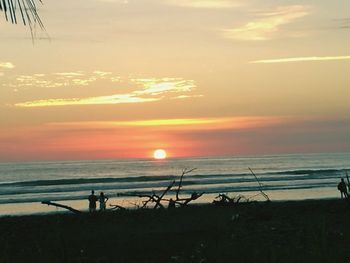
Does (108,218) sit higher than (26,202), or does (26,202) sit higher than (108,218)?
(26,202)

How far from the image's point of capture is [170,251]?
43.3ft

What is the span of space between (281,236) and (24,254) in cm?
669

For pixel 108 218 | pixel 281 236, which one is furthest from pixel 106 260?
pixel 108 218

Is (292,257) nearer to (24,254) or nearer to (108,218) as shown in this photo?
(24,254)

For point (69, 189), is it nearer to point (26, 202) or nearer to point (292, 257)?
point (26, 202)

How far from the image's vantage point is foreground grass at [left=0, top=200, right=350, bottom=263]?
35.1ft

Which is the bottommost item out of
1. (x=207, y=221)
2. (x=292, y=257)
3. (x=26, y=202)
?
(x=292, y=257)

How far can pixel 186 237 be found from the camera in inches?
625

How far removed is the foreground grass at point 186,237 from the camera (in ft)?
35.1

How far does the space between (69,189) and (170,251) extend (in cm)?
4348

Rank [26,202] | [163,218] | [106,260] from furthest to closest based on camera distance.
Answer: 1. [26,202]
2. [163,218]
3. [106,260]

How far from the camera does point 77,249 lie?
547 inches

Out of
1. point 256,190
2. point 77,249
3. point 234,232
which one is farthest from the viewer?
point 256,190

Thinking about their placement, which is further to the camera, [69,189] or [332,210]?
[69,189]
